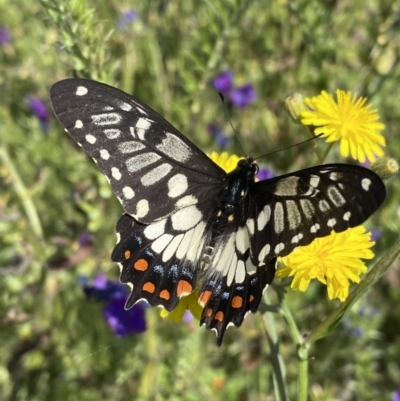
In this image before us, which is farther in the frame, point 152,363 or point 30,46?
point 30,46

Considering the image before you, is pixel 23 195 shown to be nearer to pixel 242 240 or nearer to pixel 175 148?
pixel 175 148

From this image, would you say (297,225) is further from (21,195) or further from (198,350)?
(21,195)

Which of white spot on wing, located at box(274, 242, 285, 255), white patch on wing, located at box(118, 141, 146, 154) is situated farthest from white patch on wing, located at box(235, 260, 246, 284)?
white patch on wing, located at box(118, 141, 146, 154)

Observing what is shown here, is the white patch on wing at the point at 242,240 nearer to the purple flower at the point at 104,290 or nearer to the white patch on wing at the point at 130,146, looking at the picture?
the white patch on wing at the point at 130,146

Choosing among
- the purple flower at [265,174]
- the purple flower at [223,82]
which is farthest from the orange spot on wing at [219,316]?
the purple flower at [223,82]

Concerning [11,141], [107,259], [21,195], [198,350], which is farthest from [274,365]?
[11,141]

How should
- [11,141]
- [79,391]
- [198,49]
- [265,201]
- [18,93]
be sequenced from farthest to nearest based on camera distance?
[18,93], [11,141], [79,391], [198,49], [265,201]

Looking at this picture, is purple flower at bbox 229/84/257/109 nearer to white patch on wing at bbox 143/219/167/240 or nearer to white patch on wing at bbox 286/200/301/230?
white patch on wing at bbox 143/219/167/240
